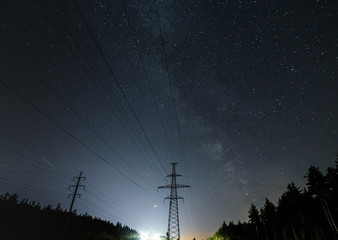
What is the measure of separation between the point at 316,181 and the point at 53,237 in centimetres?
8044

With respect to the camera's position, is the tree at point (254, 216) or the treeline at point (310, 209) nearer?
the treeline at point (310, 209)

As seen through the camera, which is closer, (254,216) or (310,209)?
(310,209)

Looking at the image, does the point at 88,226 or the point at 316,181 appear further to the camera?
the point at 88,226

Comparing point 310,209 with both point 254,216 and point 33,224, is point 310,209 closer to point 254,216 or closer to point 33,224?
point 254,216

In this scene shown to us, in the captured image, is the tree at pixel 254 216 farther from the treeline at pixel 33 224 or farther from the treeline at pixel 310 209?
the treeline at pixel 33 224

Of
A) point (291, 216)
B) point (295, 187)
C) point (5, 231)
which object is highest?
point (295, 187)

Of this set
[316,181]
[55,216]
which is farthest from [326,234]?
[55,216]

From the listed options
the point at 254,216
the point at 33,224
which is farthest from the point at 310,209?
the point at 33,224

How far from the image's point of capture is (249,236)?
9025 centimetres

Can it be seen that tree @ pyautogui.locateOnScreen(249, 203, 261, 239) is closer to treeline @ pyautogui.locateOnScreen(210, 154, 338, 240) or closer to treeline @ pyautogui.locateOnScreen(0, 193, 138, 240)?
treeline @ pyautogui.locateOnScreen(210, 154, 338, 240)

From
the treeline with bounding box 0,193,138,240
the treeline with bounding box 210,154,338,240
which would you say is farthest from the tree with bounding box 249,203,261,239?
the treeline with bounding box 0,193,138,240

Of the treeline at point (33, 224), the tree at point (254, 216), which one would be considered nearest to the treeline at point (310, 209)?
the tree at point (254, 216)

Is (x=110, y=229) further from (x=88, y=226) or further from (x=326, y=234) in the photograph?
(x=326, y=234)

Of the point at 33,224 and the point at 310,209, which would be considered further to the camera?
the point at 33,224
